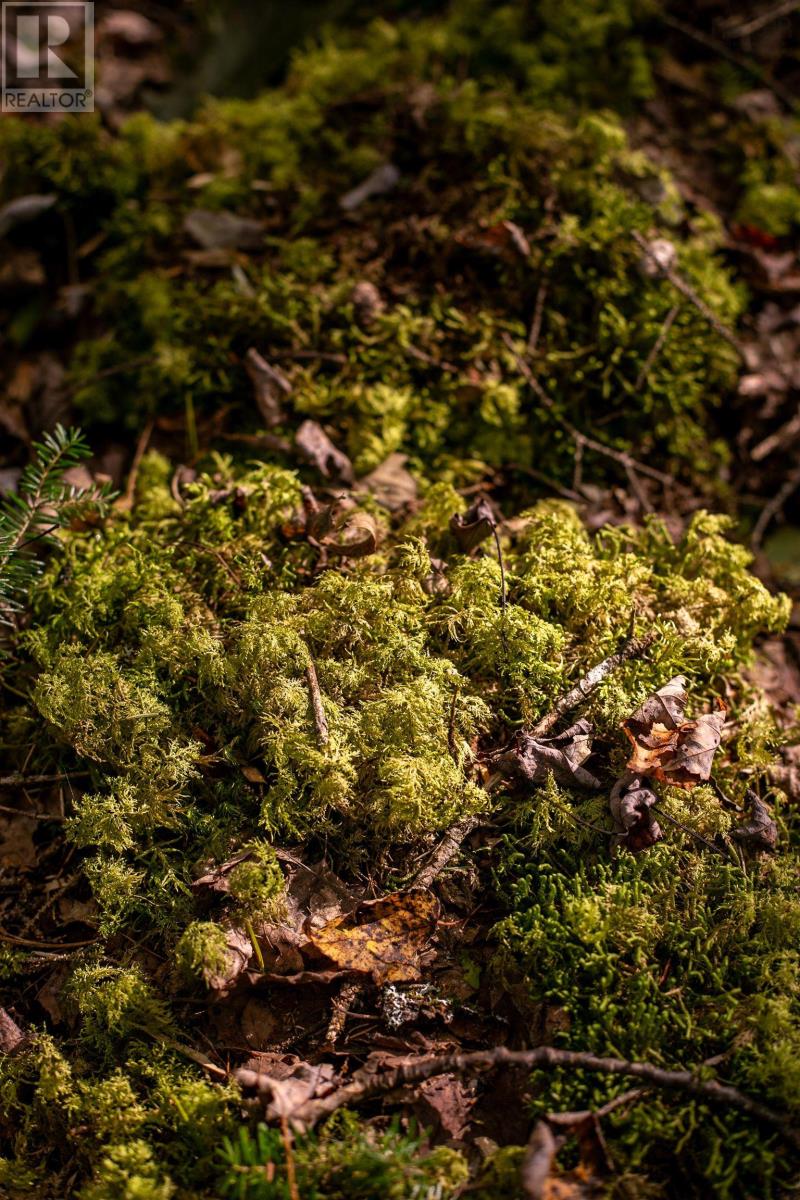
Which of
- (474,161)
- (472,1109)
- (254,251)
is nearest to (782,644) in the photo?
(472,1109)

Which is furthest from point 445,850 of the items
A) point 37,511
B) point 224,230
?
point 224,230

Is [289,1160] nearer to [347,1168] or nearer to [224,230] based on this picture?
[347,1168]

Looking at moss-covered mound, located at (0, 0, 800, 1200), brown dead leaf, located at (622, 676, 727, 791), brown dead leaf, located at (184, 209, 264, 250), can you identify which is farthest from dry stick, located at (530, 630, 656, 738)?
brown dead leaf, located at (184, 209, 264, 250)

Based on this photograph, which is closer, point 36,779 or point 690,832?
point 690,832

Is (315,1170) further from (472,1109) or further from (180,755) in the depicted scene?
(180,755)

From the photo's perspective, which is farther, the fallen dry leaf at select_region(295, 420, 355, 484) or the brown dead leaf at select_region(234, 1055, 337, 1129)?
the fallen dry leaf at select_region(295, 420, 355, 484)

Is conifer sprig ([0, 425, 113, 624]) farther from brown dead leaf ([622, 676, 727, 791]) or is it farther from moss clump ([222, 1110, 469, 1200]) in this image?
brown dead leaf ([622, 676, 727, 791])

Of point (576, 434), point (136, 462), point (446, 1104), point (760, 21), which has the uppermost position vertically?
point (760, 21)
